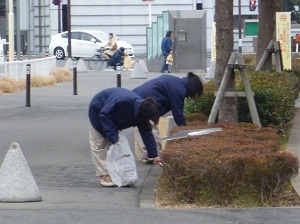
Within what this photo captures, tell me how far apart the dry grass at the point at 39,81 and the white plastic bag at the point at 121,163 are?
14.4 meters

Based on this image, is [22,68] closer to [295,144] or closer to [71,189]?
[295,144]

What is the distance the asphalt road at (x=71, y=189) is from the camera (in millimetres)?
9148

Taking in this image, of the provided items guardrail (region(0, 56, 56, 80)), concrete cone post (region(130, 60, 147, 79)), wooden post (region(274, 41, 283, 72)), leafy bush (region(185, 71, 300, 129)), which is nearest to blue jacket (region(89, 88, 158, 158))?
leafy bush (region(185, 71, 300, 129))

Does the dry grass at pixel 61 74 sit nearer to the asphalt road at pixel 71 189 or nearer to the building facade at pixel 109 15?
the asphalt road at pixel 71 189

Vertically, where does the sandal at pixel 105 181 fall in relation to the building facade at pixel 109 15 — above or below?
below

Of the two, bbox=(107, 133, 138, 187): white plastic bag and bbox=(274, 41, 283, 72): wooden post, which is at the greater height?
bbox=(274, 41, 283, 72): wooden post

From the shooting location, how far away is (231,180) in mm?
9680

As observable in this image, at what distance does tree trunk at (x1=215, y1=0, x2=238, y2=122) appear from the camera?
43.4 feet

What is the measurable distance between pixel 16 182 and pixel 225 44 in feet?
14.9

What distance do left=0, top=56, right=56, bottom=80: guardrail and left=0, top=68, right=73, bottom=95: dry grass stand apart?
0.65ft

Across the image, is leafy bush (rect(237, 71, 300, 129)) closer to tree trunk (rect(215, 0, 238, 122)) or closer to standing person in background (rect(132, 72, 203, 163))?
tree trunk (rect(215, 0, 238, 122))

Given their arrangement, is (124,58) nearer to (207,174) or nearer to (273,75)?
(273,75)

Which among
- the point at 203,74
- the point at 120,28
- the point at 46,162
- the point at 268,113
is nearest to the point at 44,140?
the point at 46,162

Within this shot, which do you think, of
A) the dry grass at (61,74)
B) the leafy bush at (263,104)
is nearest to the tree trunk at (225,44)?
the leafy bush at (263,104)
